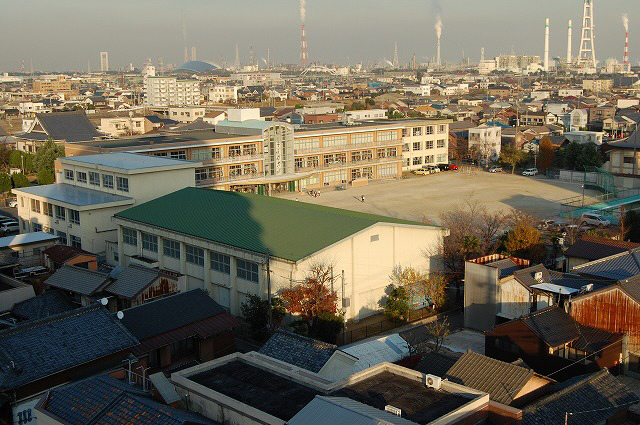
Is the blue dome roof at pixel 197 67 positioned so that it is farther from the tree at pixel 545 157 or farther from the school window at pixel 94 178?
the school window at pixel 94 178

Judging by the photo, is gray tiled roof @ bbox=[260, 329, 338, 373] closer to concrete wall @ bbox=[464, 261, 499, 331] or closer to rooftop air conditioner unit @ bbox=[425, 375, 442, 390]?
rooftop air conditioner unit @ bbox=[425, 375, 442, 390]

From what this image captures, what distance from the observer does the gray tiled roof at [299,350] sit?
6.66 meters

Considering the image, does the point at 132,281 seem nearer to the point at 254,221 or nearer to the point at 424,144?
the point at 254,221

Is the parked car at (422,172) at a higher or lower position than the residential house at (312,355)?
lower

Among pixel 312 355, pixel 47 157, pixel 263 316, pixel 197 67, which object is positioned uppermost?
pixel 197 67

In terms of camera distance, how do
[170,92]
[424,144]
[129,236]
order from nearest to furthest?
[129,236] < [424,144] < [170,92]

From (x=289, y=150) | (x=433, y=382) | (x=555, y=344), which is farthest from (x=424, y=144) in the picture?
(x=433, y=382)

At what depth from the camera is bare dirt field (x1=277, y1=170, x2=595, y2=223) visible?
17.0 meters

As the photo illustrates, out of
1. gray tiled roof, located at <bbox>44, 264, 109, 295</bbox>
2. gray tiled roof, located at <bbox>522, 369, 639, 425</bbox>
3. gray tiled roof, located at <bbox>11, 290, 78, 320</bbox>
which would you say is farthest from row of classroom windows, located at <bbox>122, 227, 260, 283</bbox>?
gray tiled roof, located at <bbox>522, 369, 639, 425</bbox>

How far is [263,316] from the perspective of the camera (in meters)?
8.79

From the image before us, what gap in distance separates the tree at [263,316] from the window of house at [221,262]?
1177 mm

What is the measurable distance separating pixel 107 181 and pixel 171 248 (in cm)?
323

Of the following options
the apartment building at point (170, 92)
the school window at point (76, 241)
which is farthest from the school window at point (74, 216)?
the apartment building at point (170, 92)

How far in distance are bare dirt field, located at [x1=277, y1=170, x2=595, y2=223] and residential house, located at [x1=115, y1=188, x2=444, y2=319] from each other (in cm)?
536
